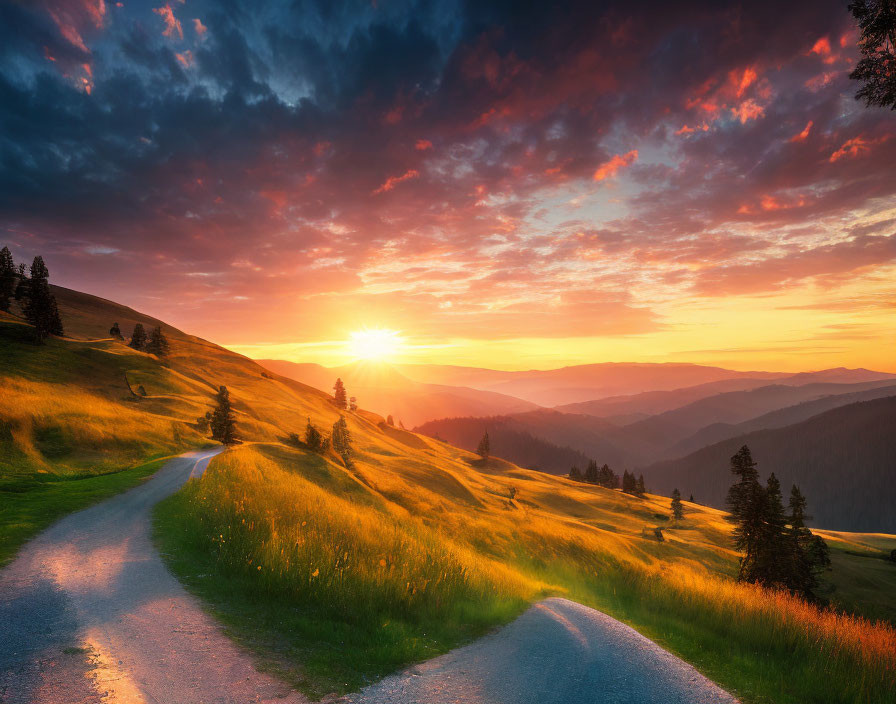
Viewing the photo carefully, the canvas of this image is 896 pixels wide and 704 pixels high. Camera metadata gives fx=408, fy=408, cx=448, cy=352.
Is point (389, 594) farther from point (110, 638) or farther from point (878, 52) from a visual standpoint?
point (878, 52)

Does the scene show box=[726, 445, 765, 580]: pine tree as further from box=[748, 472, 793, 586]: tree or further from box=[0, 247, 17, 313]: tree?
box=[0, 247, 17, 313]: tree

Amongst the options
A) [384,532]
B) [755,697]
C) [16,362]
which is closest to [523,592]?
[384,532]

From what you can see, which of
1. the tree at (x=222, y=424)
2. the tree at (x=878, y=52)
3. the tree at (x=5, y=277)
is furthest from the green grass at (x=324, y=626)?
the tree at (x=5, y=277)

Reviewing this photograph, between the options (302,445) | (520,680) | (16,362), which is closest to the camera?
(520,680)

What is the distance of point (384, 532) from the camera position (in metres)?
12.4

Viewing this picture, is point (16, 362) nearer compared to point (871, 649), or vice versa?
point (871, 649)

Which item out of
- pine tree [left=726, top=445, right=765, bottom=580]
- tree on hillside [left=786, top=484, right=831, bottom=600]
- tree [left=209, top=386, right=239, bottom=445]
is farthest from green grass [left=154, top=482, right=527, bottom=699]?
tree [left=209, top=386, right=239, bottom=445]

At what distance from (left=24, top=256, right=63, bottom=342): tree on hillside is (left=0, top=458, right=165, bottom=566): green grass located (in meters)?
51.8

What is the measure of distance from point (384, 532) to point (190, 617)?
5.67 meters

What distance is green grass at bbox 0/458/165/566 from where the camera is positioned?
1154 cm

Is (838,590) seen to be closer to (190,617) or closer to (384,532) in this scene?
(384,532)

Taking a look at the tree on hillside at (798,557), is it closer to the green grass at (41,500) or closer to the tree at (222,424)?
the green grass at (41,500)

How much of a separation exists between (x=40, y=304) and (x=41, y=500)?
206 feet

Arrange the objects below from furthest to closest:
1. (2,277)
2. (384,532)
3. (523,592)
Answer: (2,277) < (384,532) < (523,592)
